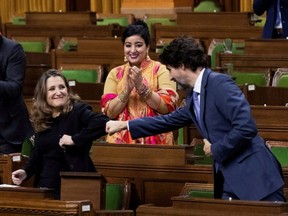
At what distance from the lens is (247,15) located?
32.3 feet

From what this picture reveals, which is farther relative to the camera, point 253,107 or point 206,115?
point 253,107

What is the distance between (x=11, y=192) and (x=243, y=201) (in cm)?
105

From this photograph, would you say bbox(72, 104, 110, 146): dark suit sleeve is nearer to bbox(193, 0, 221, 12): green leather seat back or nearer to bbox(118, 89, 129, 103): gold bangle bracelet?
bbox(118, 89, 129, 103): gold bangle bracelet

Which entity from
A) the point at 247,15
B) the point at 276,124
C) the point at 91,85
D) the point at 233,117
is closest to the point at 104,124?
the point at 233,117

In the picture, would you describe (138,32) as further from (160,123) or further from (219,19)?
(219,19)

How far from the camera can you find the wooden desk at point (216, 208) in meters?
4.19

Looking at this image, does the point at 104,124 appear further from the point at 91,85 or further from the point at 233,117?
the point at 91,85

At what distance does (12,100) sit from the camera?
6.19 m

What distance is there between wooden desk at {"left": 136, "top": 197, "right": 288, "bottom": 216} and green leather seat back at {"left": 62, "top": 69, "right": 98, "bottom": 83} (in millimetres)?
3609

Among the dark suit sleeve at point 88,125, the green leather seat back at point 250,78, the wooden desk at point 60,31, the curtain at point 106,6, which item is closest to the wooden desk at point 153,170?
the dark suit sleeve at point 88,125

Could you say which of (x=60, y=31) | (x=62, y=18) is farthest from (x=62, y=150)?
(x=62, y=18)

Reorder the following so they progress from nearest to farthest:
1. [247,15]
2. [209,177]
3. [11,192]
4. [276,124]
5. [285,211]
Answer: [285,211], [11,192], [209,177], [276,124], [247,15]

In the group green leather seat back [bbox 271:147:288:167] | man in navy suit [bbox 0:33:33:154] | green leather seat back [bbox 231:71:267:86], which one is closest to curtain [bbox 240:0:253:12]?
green leather seat back [bbox 231:71:267:86]

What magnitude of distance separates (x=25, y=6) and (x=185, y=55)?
29.3 ft
